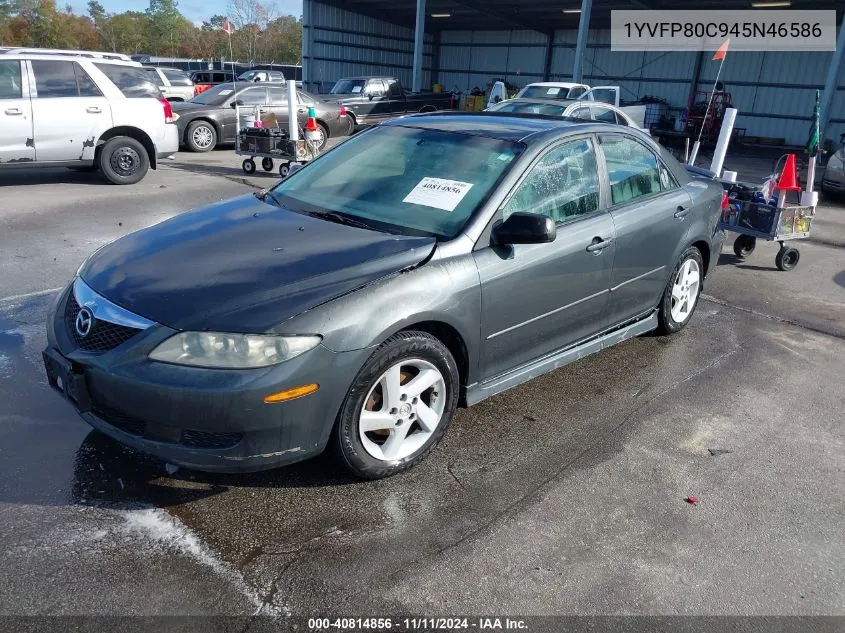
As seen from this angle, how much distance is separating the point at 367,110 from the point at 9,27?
64.0 metres

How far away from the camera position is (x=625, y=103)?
30.9 metres

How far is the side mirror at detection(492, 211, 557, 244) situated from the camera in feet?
11.1

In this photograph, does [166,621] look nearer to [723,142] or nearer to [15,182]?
[723,142]

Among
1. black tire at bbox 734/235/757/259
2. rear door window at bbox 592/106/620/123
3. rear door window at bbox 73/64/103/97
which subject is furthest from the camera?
rear door window at bbox 592/106/620/123

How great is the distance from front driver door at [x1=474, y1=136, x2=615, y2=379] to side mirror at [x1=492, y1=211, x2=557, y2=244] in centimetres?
9

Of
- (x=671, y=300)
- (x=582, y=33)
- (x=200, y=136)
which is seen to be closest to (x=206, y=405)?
(x=671, y=300)

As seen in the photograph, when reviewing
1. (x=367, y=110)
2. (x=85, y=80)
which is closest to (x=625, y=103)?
(x=367, y=110)

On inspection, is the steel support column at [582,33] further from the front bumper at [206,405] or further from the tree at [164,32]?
the tree at [164,32]

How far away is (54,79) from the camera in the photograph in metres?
9.47

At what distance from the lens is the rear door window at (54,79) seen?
933 cm

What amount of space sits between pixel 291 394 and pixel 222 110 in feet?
45.2

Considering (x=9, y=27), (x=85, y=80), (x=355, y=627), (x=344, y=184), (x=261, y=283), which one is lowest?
(x=355, y=627)

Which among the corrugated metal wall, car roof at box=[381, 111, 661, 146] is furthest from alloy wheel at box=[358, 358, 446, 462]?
the corrugated metal wall

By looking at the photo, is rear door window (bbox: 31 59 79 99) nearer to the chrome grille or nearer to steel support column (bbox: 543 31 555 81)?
the chrome grille
